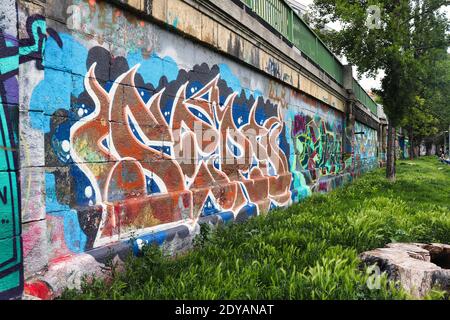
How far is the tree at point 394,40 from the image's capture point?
499 inches

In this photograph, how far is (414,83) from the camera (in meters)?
13.9

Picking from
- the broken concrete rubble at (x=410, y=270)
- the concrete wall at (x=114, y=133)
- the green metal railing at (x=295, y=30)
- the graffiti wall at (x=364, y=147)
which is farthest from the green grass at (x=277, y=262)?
the graffiti wall at (x=364, y=147)

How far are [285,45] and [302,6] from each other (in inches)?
1537

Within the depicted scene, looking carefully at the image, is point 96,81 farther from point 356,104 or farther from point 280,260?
point 356,104

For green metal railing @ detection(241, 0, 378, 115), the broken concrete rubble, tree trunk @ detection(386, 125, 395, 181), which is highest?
green metal railing @ detection(241, 0, 378, 115)

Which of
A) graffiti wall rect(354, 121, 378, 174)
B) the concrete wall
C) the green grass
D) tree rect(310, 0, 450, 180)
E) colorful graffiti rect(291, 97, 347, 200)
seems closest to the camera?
the concrete wall

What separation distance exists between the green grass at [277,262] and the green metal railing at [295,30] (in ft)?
13.3

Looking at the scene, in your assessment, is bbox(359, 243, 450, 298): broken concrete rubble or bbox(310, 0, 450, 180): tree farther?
bbox(310, 0, 450, 180): tree

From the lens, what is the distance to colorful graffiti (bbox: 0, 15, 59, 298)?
Answer: 275cm

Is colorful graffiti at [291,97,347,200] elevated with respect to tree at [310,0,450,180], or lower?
lower

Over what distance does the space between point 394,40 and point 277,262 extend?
1126 centimetres

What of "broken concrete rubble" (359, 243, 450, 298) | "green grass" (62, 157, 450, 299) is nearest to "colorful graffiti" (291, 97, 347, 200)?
"green grass" (62, 157, 450, 299)

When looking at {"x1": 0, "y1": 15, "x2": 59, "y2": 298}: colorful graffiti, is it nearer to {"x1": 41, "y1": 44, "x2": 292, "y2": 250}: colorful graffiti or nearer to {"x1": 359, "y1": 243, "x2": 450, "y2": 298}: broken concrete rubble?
{"x1": 41, "y1": 44, "x2": 292, "y2": 250}: colorful graffiti

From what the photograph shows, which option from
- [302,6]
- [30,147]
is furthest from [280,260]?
[302,6]
